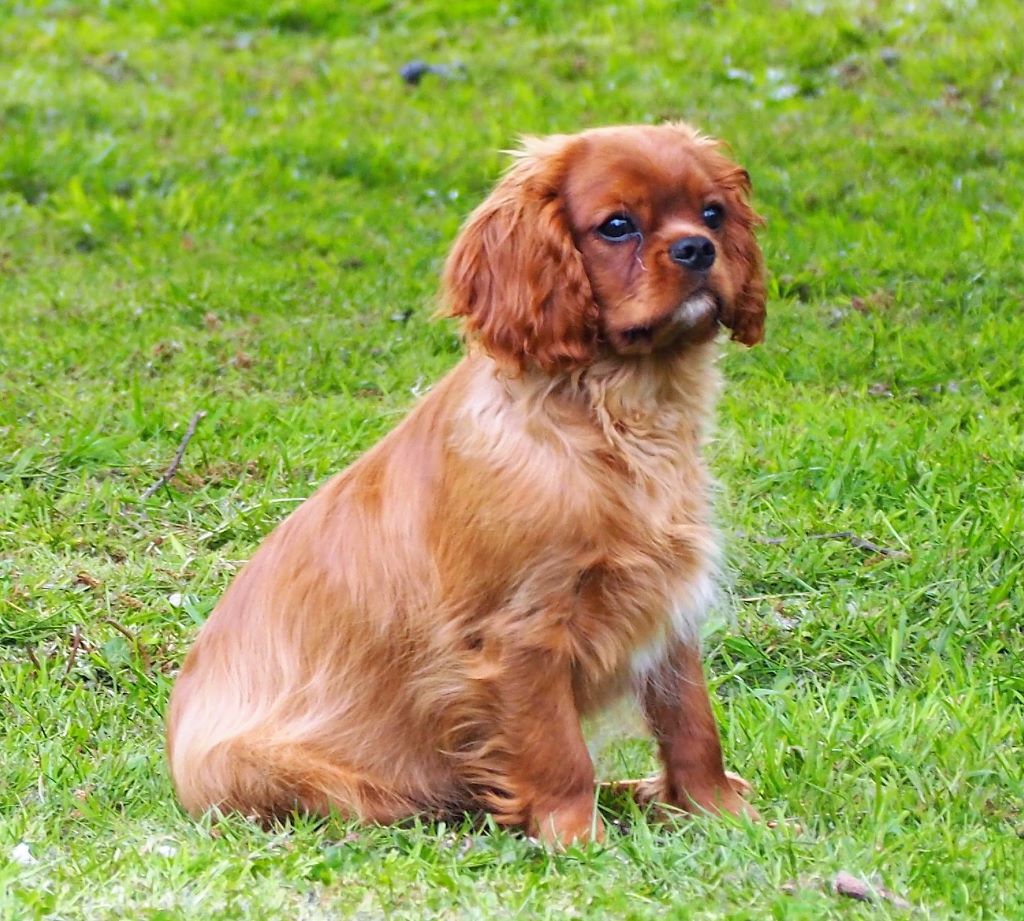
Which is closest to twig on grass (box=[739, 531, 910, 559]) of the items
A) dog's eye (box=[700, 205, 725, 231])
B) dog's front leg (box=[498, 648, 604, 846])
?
dog's eye (box=[700, 205, 725, 231])

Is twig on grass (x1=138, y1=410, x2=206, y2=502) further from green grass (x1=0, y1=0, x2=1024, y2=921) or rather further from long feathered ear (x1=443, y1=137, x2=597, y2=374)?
long feathered ear (x1=443, y1=137, x2=597, y2=374)

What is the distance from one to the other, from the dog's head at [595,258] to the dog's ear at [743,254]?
0.53 ft

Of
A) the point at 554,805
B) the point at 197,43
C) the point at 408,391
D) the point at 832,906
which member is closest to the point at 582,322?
the point at 554,805

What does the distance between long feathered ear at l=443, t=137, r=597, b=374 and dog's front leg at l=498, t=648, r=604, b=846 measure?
2.32 feet

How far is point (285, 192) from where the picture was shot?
10.0 meters

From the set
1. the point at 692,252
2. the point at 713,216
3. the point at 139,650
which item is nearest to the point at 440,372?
the point at 139,650

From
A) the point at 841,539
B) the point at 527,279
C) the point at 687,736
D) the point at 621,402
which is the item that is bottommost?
the point at 841,539

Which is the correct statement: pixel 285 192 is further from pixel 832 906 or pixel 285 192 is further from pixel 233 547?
pixel 832 906

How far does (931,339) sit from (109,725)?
4.11m

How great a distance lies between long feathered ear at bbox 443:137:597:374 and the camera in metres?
3.94

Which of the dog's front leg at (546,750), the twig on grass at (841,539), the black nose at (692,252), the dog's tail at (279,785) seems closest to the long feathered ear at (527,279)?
the black nose at (692,252)

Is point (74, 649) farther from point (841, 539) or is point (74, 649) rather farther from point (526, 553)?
point (841, 539)

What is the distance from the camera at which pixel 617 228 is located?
3982 mm

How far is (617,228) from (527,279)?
24cm
